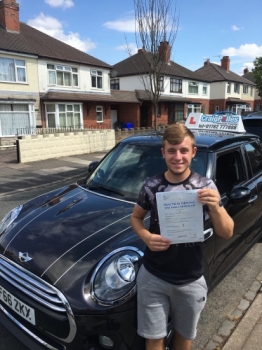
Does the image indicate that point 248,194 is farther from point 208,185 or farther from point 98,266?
point 98,266

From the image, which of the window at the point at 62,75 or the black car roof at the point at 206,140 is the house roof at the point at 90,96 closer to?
the window at the point at 62,75

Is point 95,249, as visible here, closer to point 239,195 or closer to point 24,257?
point 24,257

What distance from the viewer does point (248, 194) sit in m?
2.59

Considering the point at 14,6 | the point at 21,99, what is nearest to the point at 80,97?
the point at 21,99

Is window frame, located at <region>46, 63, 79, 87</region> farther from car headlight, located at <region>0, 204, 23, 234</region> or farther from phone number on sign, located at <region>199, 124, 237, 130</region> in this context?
car headlight, located at <region>0, 204, 23, 234</region>

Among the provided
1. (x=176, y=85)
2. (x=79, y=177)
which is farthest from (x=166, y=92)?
(x=79, y=177)

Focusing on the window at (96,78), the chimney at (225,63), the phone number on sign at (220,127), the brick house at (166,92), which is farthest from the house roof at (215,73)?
the phone number on sign at (220,127)

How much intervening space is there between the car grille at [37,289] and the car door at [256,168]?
2608mm

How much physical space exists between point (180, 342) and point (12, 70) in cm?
2052

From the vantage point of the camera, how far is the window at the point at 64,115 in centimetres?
2147

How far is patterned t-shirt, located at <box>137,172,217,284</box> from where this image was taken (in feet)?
5.33

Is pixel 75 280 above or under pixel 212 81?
under

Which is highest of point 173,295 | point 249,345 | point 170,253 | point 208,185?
point 208,185

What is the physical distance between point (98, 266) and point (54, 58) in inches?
848
